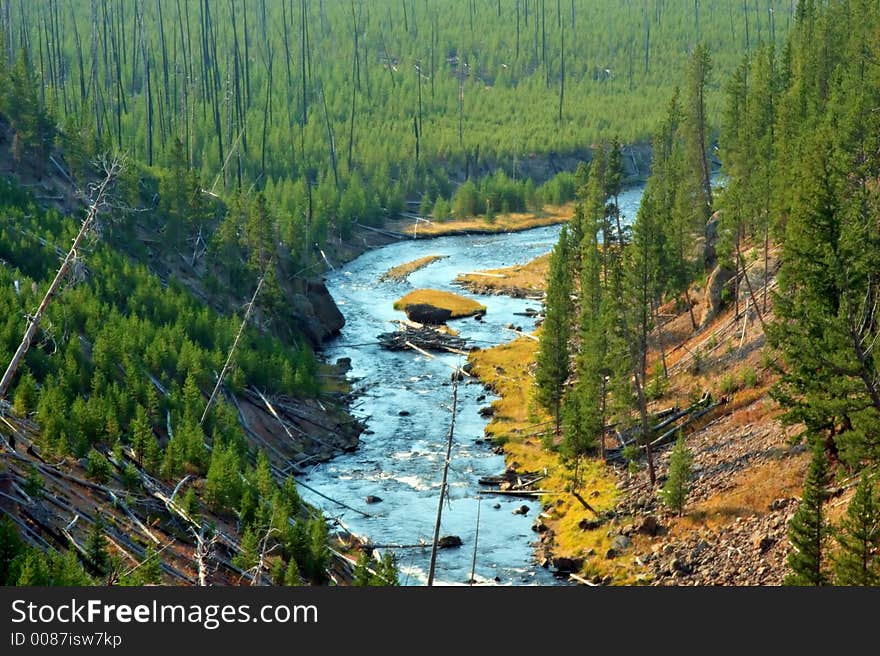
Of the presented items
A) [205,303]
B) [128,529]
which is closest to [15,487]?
[128,529]

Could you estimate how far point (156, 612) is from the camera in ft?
79.3

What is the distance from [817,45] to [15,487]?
63.9 meters

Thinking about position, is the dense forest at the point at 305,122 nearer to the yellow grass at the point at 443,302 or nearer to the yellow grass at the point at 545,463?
the yellow grass at the point at 443,302

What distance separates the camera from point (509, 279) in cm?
10738

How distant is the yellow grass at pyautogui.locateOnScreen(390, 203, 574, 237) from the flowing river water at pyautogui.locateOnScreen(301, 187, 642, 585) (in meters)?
32.4

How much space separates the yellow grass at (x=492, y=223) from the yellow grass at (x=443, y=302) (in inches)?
1513

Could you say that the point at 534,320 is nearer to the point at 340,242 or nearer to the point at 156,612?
the point at 340,242

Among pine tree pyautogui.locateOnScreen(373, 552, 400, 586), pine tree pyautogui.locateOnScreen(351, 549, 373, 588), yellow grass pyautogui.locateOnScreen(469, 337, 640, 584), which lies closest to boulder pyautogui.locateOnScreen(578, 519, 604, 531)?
yellow grass pyautogui.locateOnScreen(469, 337, 640, 584)

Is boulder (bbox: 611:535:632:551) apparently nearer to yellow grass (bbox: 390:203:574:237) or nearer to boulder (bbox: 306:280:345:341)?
boulder (bbox: 306:280:345:341)

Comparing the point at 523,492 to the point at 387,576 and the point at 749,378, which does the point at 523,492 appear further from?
the point at 387,576

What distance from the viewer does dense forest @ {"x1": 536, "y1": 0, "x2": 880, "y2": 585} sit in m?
40.4

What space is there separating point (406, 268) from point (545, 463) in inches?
2178

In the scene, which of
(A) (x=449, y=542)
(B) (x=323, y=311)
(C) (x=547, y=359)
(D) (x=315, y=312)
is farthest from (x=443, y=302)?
(A) (x=449, y=542)

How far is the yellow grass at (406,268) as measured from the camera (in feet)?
365
